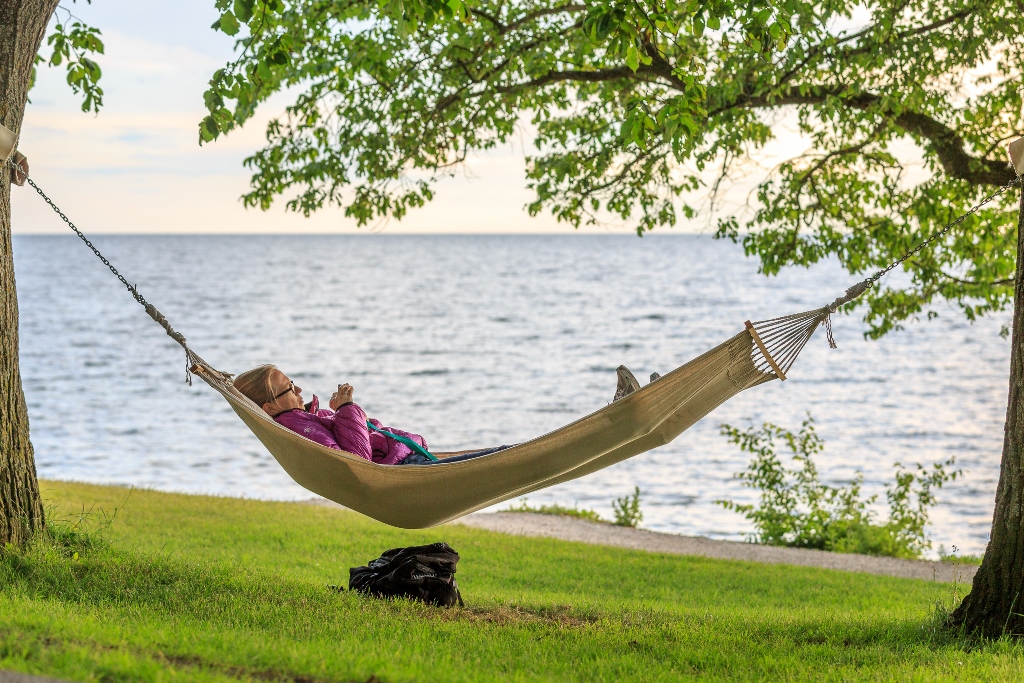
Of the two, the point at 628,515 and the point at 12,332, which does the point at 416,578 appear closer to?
the point at 12,332

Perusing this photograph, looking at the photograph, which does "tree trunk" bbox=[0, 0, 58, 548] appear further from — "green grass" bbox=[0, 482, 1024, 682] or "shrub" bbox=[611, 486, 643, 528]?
"shrub" bbox=[611, 486, 643, 528]

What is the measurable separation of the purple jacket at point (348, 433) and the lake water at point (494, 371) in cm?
475

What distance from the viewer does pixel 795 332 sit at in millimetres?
3156

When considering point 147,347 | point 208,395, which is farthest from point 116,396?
point 147,347

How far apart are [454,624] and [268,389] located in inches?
44.6

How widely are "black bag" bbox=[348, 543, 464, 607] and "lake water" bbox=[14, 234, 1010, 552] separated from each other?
4.54 metres

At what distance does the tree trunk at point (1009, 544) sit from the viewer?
3072 mm

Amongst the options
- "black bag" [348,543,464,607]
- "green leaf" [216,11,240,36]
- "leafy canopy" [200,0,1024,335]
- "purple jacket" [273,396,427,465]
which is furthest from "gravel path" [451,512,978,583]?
"green leaf" [216,11,240,36]

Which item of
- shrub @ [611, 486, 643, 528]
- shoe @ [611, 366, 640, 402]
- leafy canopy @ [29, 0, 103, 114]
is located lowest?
shrub @ [611, 486, 643, 528]

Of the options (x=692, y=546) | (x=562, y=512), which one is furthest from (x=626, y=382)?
(x=562, y=512)

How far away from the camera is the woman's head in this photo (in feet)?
12.0

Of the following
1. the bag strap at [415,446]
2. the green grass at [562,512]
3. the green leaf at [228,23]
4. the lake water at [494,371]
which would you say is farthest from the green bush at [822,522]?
the green leaf at [228,23]

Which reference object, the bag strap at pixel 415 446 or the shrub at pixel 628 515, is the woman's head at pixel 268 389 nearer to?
the bag strap at pixel 415 446

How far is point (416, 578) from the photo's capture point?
12.1 ft
